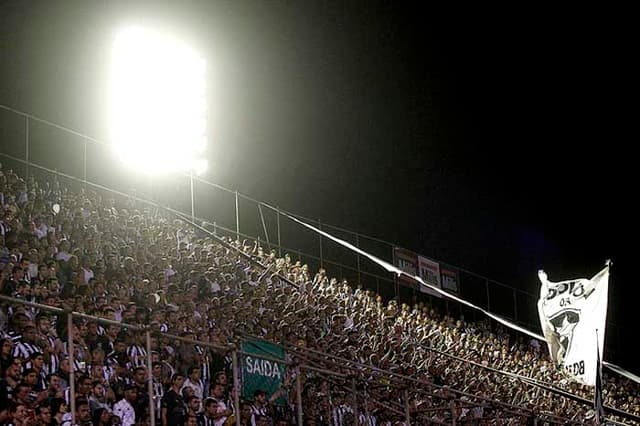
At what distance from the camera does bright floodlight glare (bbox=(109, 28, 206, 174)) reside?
2658 cm

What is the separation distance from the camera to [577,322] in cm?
2159

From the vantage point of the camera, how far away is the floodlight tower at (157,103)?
26516 mm

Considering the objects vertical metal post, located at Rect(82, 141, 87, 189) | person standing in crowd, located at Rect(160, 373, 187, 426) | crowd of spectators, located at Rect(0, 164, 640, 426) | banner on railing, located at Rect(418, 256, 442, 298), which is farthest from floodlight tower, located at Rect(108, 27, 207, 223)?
person standing in crowd, located at Rect(160, 373, 187, 426)

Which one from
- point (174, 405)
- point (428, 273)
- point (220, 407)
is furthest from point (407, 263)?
point (174, 405)

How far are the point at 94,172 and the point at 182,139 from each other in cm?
451

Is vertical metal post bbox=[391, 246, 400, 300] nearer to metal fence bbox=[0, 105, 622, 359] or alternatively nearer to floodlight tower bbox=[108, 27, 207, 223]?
metal fence bbox=[0, 105, 622, 359]

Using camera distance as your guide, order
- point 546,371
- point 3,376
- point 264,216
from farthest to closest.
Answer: point 264,216, point 546,371, point 3,376

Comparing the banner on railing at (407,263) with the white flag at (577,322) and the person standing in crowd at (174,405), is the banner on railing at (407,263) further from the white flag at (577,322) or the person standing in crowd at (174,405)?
the person standing in crowd at (174,405)

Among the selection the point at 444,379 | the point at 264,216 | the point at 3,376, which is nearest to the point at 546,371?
the point at 444,379

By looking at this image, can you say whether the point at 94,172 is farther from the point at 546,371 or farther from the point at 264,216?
the point at 546,371

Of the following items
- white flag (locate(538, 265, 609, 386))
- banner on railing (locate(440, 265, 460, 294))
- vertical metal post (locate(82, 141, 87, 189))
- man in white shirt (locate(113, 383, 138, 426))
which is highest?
banner on railing (locate(440, 265, 460, 294))

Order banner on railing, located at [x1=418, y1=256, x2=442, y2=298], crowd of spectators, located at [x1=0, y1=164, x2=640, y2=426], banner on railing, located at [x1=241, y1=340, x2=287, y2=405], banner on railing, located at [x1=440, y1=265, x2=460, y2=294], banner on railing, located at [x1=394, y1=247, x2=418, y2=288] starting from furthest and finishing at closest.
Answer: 1. banner on railing, located at [x1=440, y1=265, x2=460, y2=294]
2. banner on railing, located at [x1=418, y1=256, x2=442, y2=298]
3. banner on railing, located at [x1=394, y1=247, x2=418, y2=288]
4. banner on railing, located at [x1=241, y1=340, x2=287, y2=405]
5. crowd of spectators, located at [x1=0, y1=164, x2=640, y2=426]

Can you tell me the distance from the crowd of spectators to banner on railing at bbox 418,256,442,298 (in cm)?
Answer: 422

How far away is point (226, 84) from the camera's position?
33.5m
